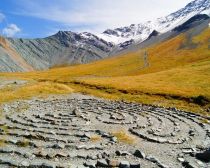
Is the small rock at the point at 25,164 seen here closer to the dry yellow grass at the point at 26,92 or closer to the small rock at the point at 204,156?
the small rock at the point at 204,156

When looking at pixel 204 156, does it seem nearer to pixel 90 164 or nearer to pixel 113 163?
pixel 113 163

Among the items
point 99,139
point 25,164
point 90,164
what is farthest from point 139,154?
point 25,164

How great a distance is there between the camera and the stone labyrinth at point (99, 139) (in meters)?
19.8

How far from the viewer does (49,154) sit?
19.9m

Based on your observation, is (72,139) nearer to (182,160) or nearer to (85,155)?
(85,155)

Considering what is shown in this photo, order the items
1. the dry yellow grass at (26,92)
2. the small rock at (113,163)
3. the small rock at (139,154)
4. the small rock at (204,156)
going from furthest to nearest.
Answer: the dry yellow grass at (26,92) → the small rock at (204,156) → the small rock at (139,154) → the small rock at (113,163)

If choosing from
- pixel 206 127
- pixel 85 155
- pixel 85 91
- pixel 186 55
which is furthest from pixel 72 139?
pixel 186 55

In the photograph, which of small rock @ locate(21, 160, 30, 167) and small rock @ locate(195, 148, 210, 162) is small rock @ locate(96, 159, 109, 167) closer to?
small rock @ locate(21, 160, 30, 167)

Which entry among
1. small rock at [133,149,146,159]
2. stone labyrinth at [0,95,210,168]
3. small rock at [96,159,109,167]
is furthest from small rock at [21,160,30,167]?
small rock at [133,149,146,159]

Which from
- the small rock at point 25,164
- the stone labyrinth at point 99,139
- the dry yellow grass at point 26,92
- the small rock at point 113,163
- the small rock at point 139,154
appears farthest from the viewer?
the dry yellow grass at point 26,92

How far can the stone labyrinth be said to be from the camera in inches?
781

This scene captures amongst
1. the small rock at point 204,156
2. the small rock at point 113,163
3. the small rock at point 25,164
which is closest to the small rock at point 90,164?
the small rock at point 113,163

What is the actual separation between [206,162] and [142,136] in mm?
6881

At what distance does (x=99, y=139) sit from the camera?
25.3 meters
